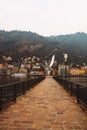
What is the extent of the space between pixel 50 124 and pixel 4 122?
1.42 meters

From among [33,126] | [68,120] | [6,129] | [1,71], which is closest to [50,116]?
[68,120]

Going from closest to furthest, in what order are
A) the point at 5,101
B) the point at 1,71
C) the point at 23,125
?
the point at 23,125 → the point at 5,101 → the point at 1,71

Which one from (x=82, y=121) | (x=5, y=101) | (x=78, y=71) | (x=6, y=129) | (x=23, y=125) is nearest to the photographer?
(x=6, y=129)

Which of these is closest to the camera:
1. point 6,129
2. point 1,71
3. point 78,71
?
point 6,129

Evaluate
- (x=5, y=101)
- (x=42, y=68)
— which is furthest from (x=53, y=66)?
(x=5, y=101)

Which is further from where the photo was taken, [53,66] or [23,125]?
[53,66]

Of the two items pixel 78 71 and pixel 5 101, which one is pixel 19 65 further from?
pixel 5 101

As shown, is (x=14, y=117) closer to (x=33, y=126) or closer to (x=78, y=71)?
(x=33, y=126)

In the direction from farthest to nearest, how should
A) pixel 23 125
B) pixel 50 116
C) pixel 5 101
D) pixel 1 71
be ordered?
pixel 1 71
pixel 5 101
pixel 50 116
pixel 23 125

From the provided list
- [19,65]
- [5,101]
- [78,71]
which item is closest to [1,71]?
[19,65]

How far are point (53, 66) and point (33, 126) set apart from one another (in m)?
142

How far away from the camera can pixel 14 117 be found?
7949 mm

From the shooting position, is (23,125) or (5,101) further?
(5,101)

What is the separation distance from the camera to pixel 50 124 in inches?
276
